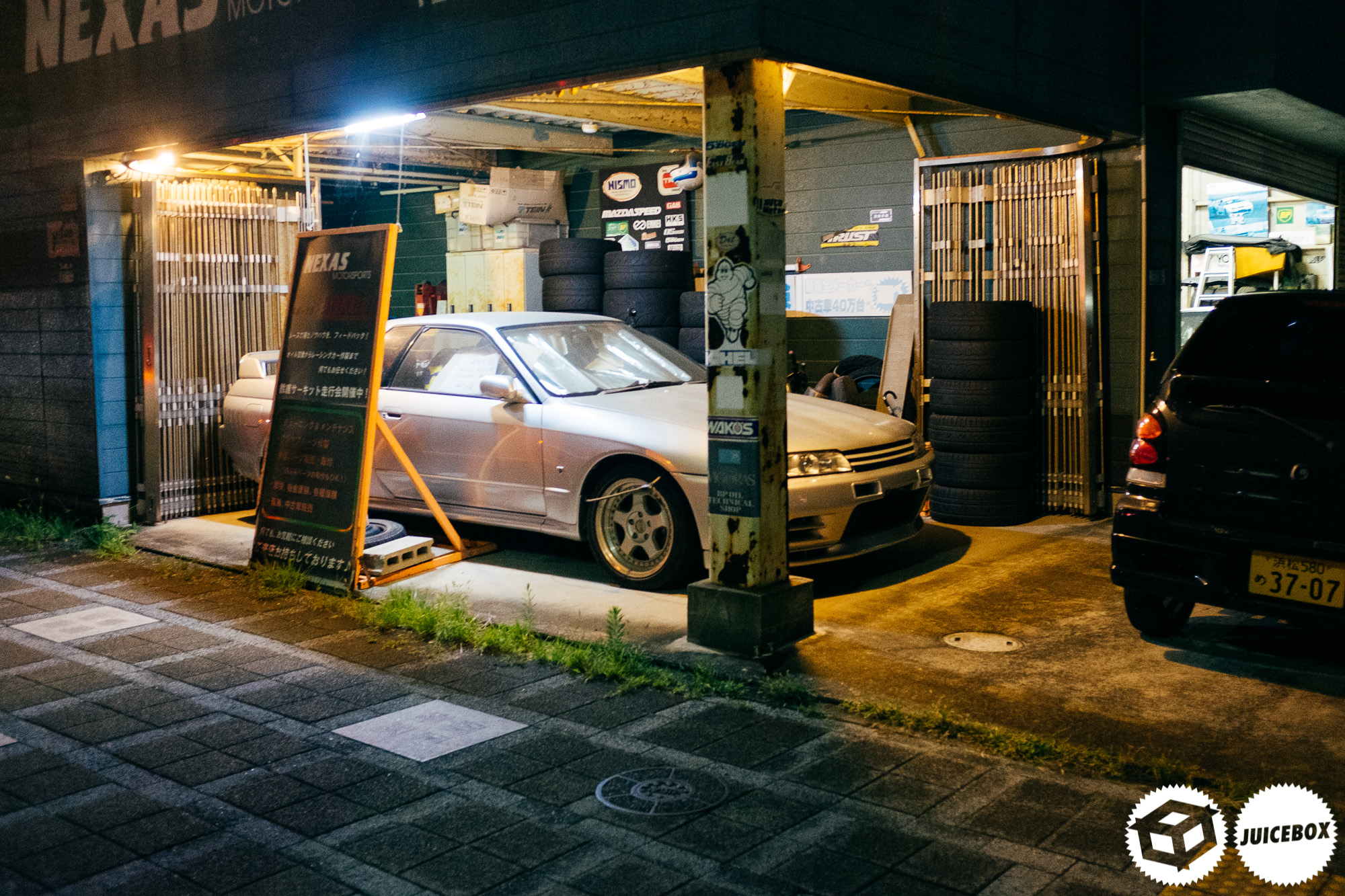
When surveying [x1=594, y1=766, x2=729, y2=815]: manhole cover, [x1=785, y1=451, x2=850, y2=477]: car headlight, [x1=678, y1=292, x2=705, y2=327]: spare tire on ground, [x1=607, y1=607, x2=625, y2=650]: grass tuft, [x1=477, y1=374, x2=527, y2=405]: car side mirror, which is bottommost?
[x1=594, y1=766, x2=729, y2=815]: manhole cover

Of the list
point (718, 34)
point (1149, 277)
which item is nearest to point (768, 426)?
point (718, 34)

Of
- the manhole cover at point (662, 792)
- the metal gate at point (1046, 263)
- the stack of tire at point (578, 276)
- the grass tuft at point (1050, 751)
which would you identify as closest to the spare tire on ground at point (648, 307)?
the stack of tire at point (578, 276)

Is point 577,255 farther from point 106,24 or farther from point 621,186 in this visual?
point 106,24

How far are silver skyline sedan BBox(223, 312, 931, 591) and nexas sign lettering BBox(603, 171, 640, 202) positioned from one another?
5488 mm

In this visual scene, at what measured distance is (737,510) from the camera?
553 cm

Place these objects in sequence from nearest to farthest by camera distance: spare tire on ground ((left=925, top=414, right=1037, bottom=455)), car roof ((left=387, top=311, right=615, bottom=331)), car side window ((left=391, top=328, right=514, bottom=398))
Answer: car side window ((left=391, top=328, right=514, bottom=398)) → car roof ((left=387, top=311, right=615, bottom=331)) → spare tire on ground ((left=925, top=414, right=1037, bottom=455))

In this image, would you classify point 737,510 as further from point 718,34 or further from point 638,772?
point 718,34

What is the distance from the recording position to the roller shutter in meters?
9.27

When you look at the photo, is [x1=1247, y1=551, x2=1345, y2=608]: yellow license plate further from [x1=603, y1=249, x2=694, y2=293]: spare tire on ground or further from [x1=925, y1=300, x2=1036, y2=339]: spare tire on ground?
[x1=603, y1=249, x2=694, y2=293]: spare tire on ground

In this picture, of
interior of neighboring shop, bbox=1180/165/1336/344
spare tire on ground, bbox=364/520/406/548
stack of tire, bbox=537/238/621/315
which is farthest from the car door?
interior of neighboring shop, bbox=1180/165/1336/344

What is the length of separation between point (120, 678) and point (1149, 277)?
7.21 m

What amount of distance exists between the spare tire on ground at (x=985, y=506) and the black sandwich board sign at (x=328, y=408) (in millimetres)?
4099

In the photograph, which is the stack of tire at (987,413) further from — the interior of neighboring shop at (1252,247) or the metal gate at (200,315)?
the interior of neighboring shop at (1252,247)

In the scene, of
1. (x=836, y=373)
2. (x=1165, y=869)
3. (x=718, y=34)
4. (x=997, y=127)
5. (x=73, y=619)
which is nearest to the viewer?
(x=1165, y=869)
